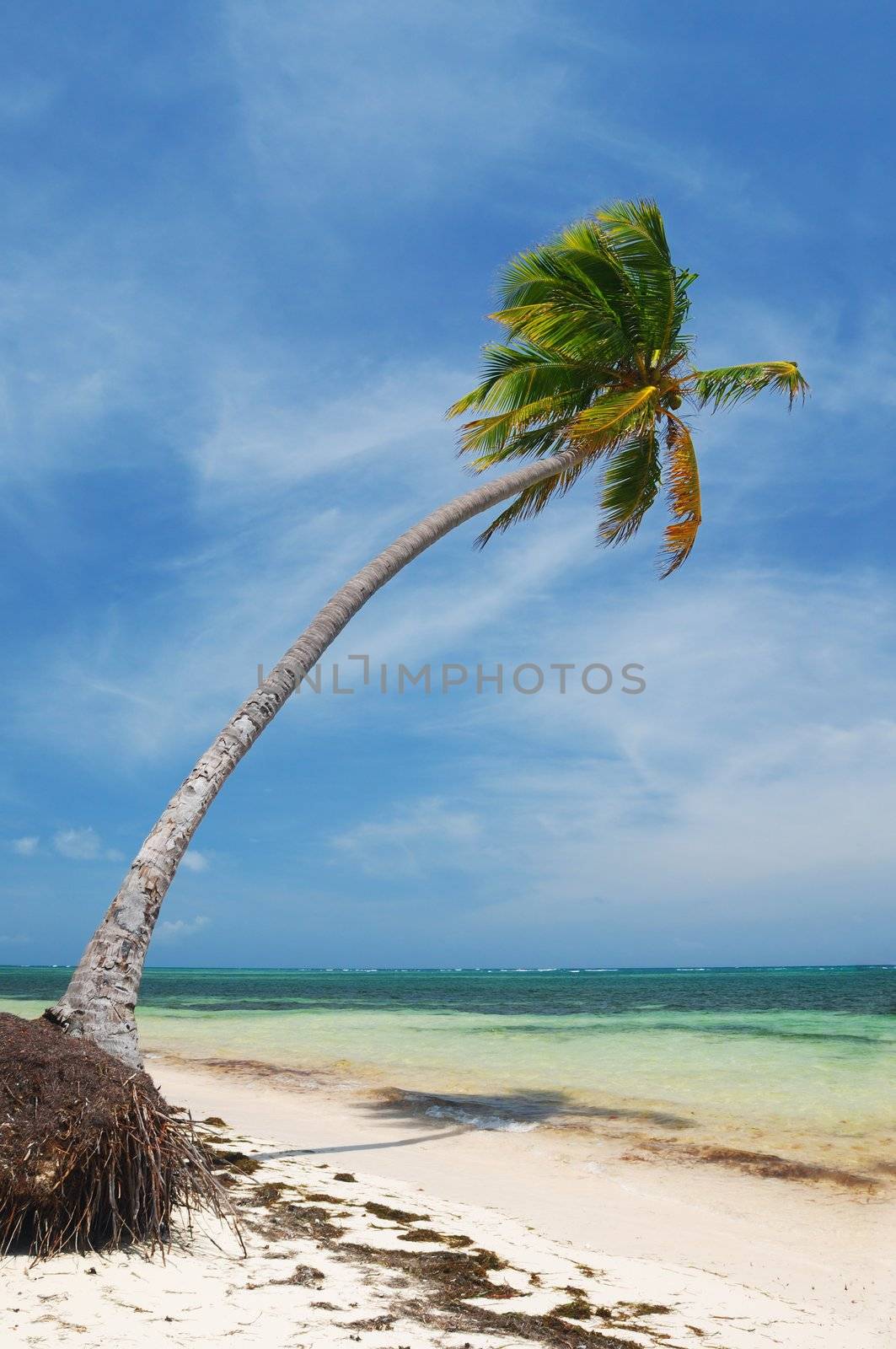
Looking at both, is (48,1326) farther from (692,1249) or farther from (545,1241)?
(692,1249)

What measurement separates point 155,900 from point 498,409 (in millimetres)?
8118

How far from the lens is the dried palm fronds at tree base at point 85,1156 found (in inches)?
166

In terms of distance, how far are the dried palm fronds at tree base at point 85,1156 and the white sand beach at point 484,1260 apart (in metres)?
0.15

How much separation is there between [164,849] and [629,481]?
27.3 ft

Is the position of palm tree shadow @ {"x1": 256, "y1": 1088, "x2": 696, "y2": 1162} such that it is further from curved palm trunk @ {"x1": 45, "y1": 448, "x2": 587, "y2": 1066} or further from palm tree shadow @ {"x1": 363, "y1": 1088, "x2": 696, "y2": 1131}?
curved palm trunk @ {"x1": 45, "y1": 448, "x2": 587, "y2": 1066}

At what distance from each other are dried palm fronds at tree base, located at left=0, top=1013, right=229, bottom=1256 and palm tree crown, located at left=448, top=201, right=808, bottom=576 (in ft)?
27.9

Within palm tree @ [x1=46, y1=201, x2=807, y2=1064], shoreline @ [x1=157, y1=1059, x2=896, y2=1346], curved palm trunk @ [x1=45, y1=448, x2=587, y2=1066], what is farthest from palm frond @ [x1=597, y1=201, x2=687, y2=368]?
shoreline @ [x1=157, y1=1059, x2=896, y2=1346]

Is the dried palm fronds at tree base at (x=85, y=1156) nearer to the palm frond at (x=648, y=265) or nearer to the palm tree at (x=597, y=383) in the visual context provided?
the palm tree at (x=597, y=383)

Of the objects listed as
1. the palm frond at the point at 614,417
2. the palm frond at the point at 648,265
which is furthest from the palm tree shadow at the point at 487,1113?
the palm frond at the point at 648,265

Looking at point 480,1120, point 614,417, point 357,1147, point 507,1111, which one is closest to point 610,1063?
point 507,1111

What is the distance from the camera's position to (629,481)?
40.9 ft

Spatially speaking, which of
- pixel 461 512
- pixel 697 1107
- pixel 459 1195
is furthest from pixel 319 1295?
pixel 697 1107

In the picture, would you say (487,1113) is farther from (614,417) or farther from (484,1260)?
(614,417)

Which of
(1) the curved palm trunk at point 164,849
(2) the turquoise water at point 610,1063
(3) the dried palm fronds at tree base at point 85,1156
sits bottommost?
(2) the turquoise water at point 610,1063
